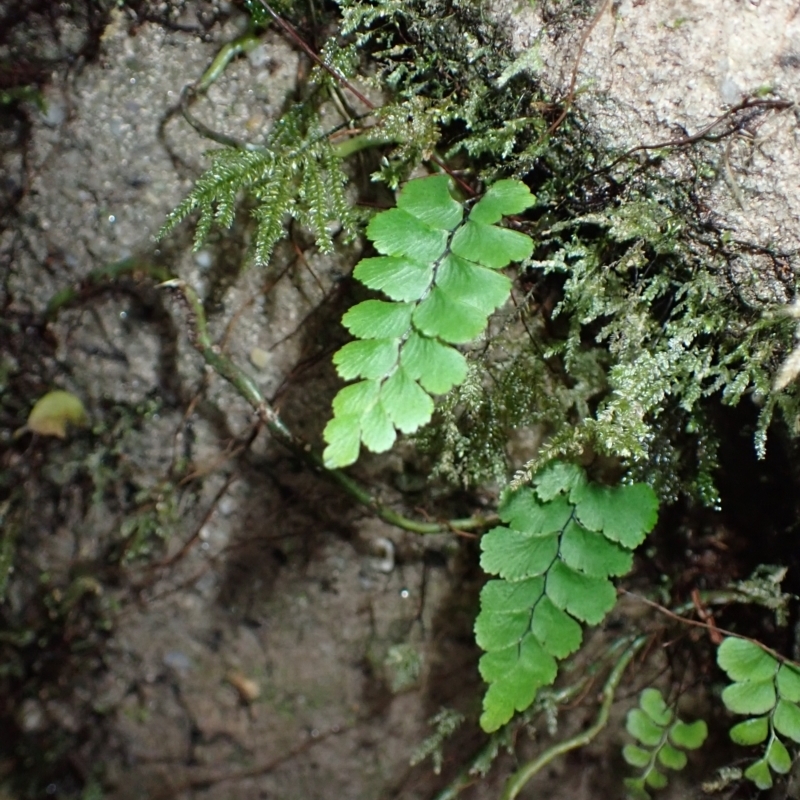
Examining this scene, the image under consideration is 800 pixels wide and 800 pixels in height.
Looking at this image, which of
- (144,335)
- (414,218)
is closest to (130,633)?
(144,335)

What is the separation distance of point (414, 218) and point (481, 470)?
27.0 inches

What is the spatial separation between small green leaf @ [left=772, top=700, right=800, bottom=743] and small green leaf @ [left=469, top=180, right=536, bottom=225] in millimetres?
1298

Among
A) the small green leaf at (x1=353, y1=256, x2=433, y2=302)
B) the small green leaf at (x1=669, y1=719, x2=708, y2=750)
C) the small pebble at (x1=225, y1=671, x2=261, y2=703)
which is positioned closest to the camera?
the small green leaf at (x1=353, y1=256, x2=433, y2=302)

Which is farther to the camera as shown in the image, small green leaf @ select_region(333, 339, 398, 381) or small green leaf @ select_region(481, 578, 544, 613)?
small green leaf @ select_region(481, 578, 544, 613)

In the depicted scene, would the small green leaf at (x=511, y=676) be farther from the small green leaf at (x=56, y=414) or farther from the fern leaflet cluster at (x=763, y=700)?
the small green leaf at (x=56, y=414)

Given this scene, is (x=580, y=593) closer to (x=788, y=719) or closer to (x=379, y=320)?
(x=788, y=719)

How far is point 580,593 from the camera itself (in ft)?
4.83

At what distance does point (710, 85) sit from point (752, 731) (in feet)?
4.74

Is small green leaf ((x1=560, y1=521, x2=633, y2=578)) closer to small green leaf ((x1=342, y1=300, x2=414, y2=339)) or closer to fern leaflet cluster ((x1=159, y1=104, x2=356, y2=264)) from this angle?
small green leaf ((x1=342, y1=300, x2=414, y2=339))

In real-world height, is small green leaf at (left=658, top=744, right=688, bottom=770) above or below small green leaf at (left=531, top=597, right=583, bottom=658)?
below

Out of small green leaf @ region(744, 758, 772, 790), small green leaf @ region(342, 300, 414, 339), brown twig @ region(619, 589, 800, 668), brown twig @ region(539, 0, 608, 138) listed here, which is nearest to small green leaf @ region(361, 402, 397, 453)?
small green leaf @ region(342, 300, 414, 339)

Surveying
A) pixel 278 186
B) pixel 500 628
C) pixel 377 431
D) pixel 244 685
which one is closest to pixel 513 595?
pixel 500 628

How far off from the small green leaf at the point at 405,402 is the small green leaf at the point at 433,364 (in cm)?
2

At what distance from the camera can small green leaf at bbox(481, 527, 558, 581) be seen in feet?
4.88
